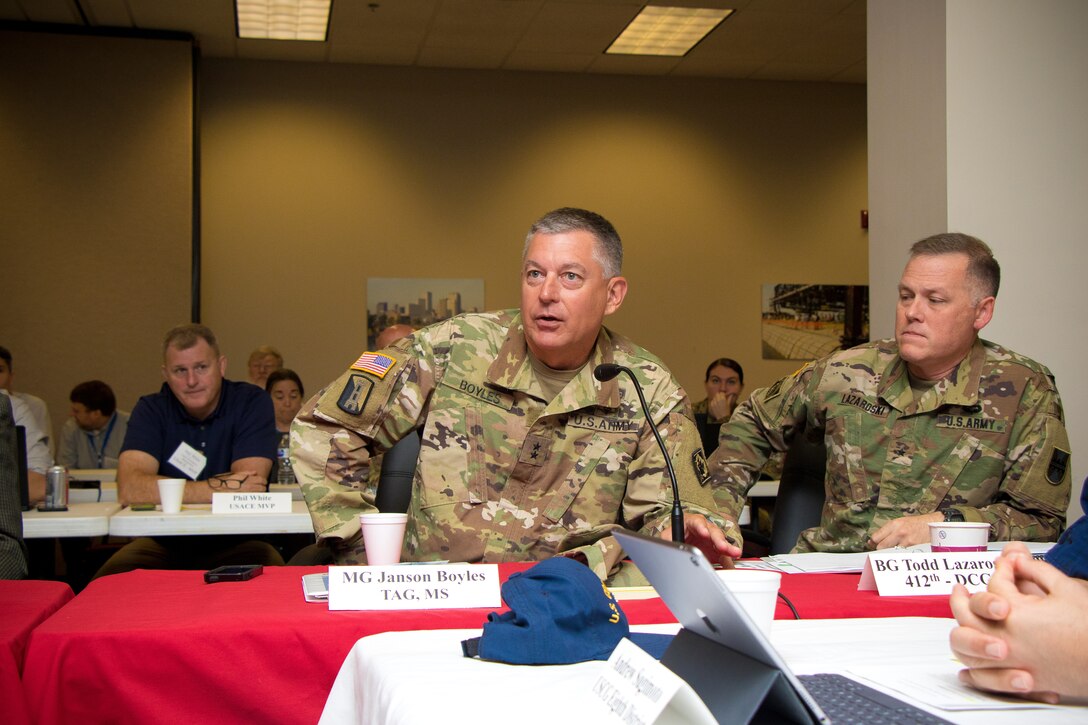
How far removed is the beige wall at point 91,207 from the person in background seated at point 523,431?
516 cm

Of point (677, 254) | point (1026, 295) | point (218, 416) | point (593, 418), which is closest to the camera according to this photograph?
point (593, 418)

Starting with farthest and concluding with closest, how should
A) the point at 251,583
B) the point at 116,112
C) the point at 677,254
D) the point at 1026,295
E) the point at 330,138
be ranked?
the point at 677,254
the point at 330,138
the point at 116,112
the point at 1026,295
the point at 251,583

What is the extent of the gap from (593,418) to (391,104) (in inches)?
236

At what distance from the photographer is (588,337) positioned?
8.07 feet

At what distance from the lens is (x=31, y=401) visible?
6.54 metres

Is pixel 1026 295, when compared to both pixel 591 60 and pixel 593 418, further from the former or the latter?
pixel 591 60

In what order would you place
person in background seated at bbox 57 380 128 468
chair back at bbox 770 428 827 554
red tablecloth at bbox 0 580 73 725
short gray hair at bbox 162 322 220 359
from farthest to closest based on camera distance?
person in background seated at bbox 57 380 128 468 < short gray hair at bbox 162 322 220 359 < chair back at bbox 770 428 827 554 < red tablecloth at bbox 0 580 73 725

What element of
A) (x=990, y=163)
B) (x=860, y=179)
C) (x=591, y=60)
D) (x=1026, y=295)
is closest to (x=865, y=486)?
(x=1026, y=295)

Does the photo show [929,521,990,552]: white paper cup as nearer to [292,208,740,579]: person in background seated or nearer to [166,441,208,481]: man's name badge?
[292,208,740,579]: person in background seated

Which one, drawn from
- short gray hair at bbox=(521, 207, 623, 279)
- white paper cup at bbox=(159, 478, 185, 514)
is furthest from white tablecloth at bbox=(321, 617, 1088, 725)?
white paper cup at bbox=(159, 478, 185, 514)

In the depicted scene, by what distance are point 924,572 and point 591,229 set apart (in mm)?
1100

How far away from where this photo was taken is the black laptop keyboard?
865 mm

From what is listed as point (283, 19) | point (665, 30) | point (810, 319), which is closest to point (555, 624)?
point (283, 19)

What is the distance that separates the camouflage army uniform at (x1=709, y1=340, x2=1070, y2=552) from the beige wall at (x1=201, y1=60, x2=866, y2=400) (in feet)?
17.4
